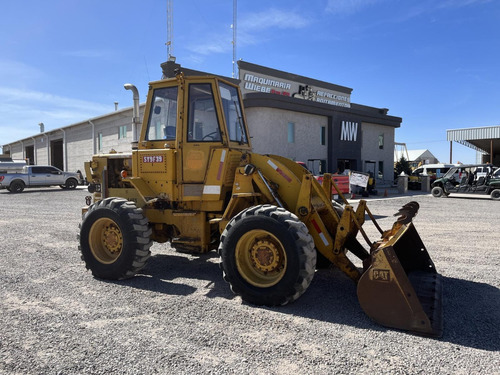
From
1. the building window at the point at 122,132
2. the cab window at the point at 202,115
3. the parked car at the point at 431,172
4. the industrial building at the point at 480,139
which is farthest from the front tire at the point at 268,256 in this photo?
the industrial building at the point at 480,139

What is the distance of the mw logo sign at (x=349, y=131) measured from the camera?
2803cm

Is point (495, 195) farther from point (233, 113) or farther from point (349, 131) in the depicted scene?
point (233, 113)

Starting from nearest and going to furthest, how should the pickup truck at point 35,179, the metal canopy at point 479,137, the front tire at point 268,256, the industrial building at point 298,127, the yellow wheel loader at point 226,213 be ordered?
the front tire at point 268,256
the yellow wheel loader at point 226,213
the industrial building at point 298,127
the pickup truck at point 35,179
the metal canopy at point 479,137

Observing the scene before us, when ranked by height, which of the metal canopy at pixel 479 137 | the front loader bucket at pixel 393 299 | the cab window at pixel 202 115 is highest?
the metal canopy at pixel 479 137

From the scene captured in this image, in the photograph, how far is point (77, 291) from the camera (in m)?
5.08

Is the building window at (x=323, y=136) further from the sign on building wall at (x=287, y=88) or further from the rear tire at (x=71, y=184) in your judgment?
the rear tire at (x=71, y=184)

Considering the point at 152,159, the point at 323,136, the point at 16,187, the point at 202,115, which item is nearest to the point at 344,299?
the point at 202,115

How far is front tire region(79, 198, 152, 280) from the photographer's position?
5363mm

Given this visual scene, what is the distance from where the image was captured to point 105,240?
5.81 m

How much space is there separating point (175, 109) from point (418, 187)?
2830 centimetres

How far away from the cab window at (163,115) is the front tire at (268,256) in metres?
2.04

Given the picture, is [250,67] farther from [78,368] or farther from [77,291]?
[78,368]

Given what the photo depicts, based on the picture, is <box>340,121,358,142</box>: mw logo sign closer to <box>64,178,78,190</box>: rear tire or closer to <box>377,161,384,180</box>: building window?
<box>377,161,384,180</box>: building window

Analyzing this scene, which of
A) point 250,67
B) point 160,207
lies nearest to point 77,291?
point 160,207
